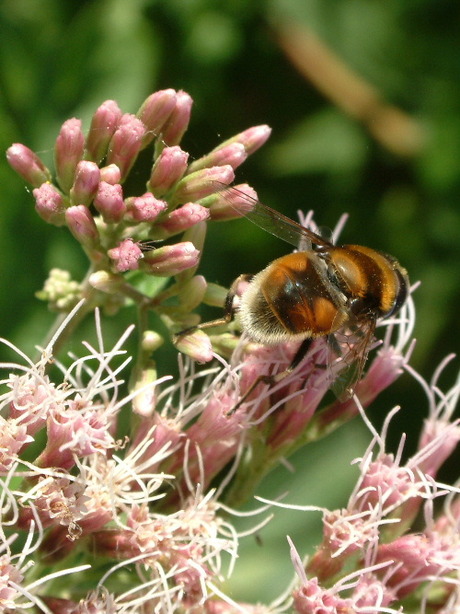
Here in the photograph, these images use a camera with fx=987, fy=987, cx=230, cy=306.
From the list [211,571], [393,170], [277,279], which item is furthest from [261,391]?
[393,170]

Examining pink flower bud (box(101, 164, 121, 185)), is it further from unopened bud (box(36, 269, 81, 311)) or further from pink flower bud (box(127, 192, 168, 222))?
unopened bud (box(36, 269, 81, 311))

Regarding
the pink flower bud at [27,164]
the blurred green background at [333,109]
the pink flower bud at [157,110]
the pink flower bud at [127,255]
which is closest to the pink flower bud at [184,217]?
the pink flower bud at [127,255]

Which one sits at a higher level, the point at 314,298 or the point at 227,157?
the point at 227,157

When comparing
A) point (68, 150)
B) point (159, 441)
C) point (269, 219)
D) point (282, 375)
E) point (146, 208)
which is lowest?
point (159, 441)

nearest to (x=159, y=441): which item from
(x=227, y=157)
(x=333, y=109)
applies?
(x=227, y=157)

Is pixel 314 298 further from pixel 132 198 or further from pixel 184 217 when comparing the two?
pixel 132 198

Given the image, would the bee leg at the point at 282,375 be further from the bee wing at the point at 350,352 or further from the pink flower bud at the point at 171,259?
the pink flower bud at the point at 171,259

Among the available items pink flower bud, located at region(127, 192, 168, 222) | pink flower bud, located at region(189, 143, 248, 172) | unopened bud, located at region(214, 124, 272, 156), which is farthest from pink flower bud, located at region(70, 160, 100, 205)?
unopened bud, located at region(214, 124, 272, 156)

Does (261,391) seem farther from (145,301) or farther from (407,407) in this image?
(407,407)
